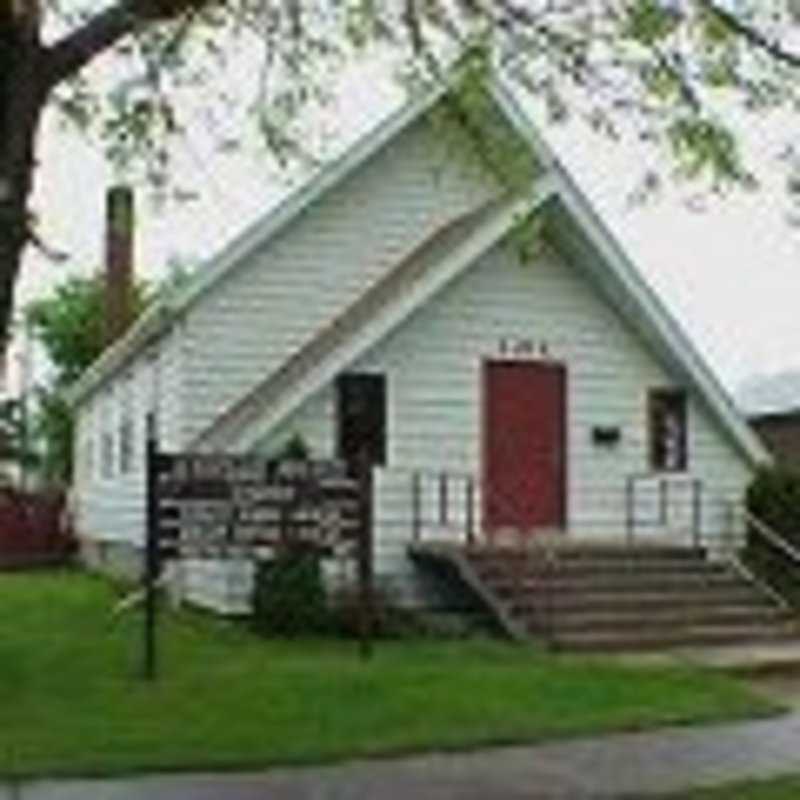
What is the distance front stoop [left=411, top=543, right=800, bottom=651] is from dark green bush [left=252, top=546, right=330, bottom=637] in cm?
195

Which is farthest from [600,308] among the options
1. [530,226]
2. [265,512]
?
[530,226]

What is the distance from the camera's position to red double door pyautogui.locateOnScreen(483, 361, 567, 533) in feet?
103

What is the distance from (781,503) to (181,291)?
8591 millimetres

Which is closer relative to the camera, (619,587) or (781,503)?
(619,587)

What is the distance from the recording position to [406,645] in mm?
26219

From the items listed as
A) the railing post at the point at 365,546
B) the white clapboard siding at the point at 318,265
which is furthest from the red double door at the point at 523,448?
the railing post at the point at 365,546

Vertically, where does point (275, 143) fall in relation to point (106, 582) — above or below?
above

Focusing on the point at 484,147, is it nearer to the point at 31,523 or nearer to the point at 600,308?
the point at 600,308

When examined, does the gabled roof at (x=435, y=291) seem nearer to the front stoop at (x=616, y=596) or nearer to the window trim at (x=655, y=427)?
the window trim at (x=655, y=427)

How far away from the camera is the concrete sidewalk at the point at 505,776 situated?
597 inches

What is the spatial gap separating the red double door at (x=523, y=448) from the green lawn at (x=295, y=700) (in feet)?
17.4

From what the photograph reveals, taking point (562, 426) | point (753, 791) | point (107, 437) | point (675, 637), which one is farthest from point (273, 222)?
point (753, 791)

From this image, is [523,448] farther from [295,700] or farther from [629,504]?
[295,700]

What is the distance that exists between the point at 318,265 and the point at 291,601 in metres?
6.14
